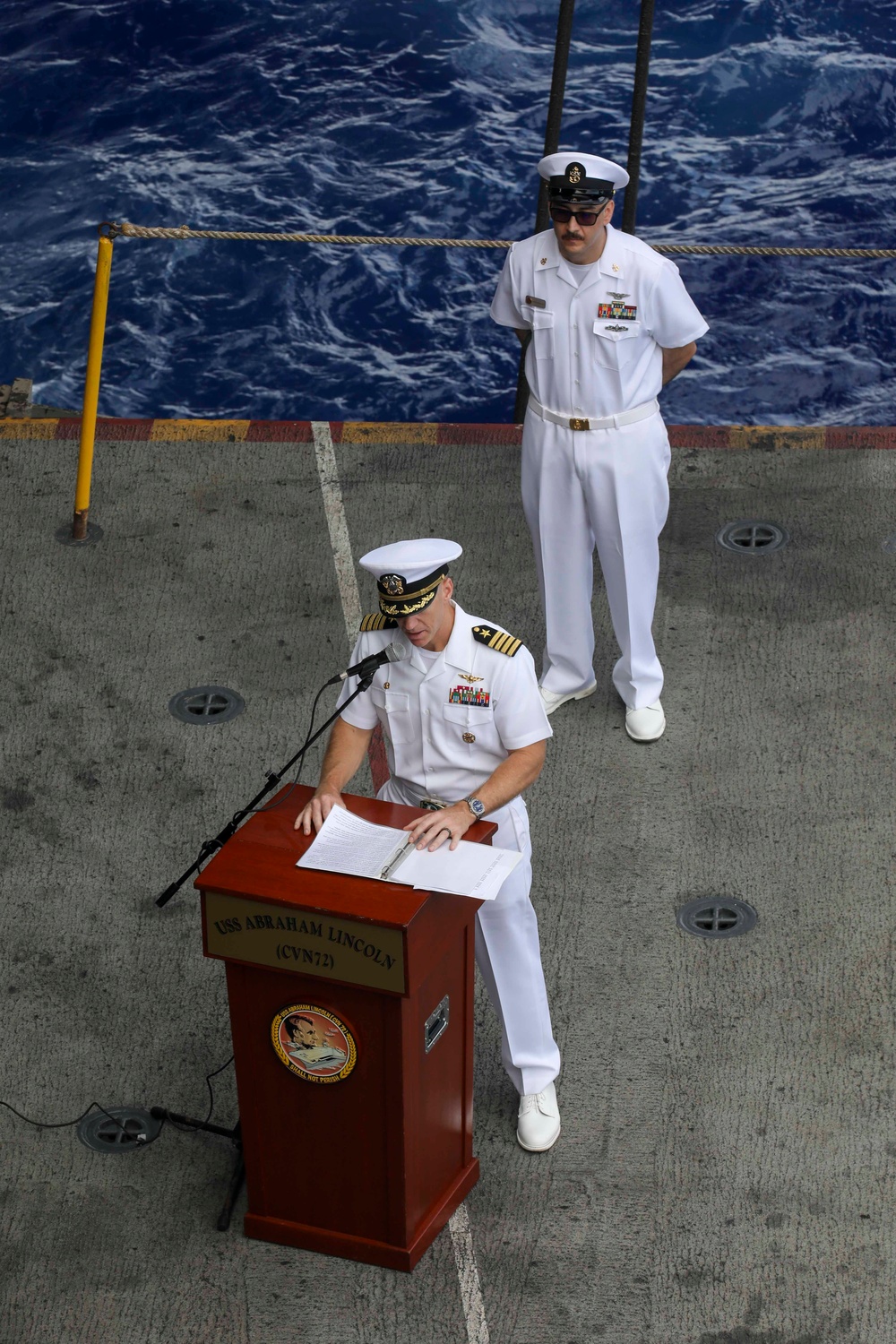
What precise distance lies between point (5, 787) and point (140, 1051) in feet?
5.03

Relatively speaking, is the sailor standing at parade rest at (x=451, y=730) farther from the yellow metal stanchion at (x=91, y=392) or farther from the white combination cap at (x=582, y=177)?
the yellow metal stanchion at (x=91, y=392)

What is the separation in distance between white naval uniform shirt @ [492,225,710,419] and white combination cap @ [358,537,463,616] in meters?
2.03

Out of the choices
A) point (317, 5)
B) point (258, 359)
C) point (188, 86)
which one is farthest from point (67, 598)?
point (317, 5)

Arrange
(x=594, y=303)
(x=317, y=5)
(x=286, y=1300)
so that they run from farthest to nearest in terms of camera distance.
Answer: (x=317, y=5)
(x=594, y=303)
(x=286, y=1300)

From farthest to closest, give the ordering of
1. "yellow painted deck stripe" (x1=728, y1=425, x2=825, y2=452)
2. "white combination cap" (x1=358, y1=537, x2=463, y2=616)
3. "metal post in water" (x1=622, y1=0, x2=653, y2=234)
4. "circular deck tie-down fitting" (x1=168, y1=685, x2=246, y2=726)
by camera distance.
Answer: "yellow painted deck stripe" (x1=728, y1=425, x2=825, y2=452) → "metal post in water" (x1=622, y1=0, x2=653, y2=234) → "circular deck tie-down fitting" (x1=168, y1=685, x2=246, y2=726) → "white combination cap" (x1=358, y1=537, x2=463, y2=616)

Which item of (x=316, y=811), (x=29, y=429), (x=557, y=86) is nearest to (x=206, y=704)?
(x=29, y=429)

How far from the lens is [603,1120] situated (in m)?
5.28

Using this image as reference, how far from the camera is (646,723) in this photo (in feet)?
22.5

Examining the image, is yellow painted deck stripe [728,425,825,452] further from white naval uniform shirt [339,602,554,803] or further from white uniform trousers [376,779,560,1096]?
white naval uniform shirt [339,602,554,803]

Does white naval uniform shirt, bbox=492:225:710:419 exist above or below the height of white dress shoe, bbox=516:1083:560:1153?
above

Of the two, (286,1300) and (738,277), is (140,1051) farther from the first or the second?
(738,277)

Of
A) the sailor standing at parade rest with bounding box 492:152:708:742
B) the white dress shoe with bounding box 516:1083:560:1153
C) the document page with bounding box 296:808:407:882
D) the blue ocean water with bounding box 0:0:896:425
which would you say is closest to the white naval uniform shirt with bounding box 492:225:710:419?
the sailor standing at parade rest with bounding box 492:152:708:742

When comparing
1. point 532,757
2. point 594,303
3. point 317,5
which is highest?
point 594,303

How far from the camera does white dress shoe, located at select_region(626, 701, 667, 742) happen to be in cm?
684
